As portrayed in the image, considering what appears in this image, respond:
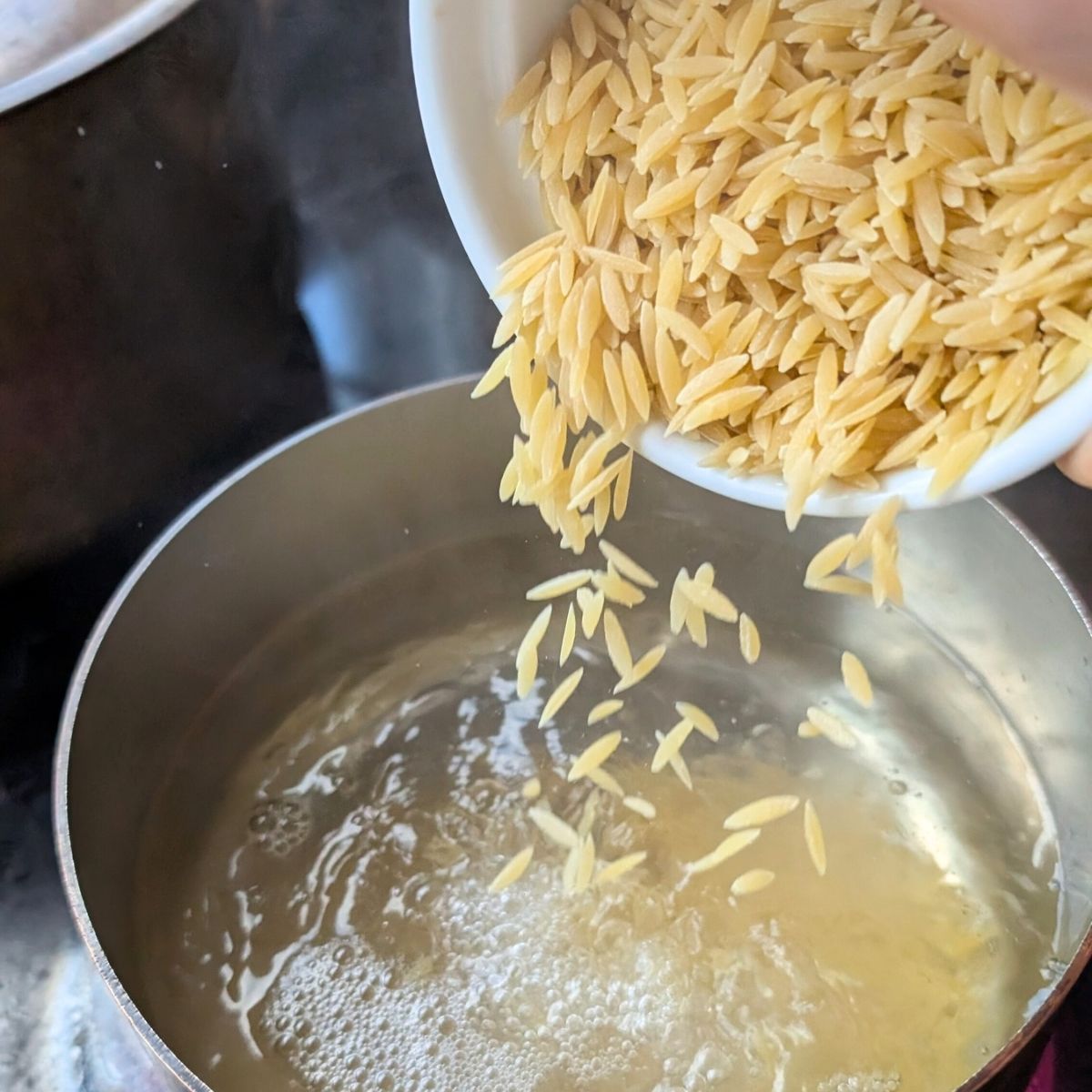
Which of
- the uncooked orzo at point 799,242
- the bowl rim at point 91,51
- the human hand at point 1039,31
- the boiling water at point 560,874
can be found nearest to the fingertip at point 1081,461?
the uncooked orzo at point 799,242

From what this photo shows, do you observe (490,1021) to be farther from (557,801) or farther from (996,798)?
(996,798)

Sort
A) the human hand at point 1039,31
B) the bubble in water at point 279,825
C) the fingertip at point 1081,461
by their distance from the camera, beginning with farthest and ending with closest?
the bubble in water at point 279,825
the fingertip at point 1081,461
the human hand at point 1039,31

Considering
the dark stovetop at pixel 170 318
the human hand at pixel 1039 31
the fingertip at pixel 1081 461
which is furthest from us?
the dark stovetop at pixel 170 318

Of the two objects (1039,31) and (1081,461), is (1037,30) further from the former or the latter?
(1081,461)

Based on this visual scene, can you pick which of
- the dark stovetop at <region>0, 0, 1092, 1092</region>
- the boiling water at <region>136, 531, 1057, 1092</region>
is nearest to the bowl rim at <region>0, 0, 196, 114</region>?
the dark stovetop at <region>0, 0, 1092, 1092</region>

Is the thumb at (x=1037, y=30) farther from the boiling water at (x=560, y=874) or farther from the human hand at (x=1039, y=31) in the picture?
the boiling water at (x=560, y=874)

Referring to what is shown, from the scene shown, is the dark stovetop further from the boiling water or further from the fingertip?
the fingertip
